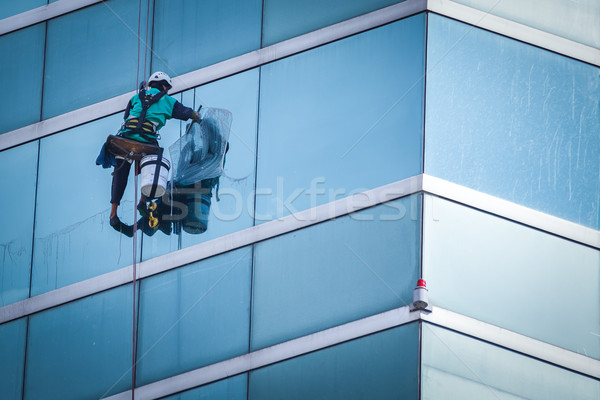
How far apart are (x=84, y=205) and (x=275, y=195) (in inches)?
109

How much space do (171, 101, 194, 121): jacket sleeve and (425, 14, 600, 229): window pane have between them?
3.27m

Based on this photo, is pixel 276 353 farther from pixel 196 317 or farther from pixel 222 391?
pixel 196 317

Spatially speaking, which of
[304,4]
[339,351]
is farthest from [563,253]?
[304,4]

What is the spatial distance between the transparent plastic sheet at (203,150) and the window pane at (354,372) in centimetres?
292

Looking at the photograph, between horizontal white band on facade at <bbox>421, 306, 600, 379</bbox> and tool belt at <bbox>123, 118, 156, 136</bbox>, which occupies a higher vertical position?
tool belt at <bbox>123, 118, 156, 136</bbox>

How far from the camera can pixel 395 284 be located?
1881 centimetres

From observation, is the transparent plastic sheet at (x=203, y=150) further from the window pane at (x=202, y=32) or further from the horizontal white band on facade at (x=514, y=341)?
the horizontal white band on facade at (x=514, y=341)

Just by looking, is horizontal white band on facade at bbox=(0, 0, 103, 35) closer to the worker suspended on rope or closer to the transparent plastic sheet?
the worker suspended on rope

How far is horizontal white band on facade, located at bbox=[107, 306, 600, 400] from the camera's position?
18.7 m

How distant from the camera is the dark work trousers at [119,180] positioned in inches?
798

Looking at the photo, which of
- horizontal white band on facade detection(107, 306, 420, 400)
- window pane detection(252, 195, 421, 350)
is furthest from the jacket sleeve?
horizontal white band on facade detection(107, 306, 420, 400)

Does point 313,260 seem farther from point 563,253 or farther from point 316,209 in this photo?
point 563,253

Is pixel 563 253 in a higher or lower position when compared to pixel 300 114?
lower

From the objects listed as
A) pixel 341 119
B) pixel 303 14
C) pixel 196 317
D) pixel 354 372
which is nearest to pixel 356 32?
pixel 303 14
